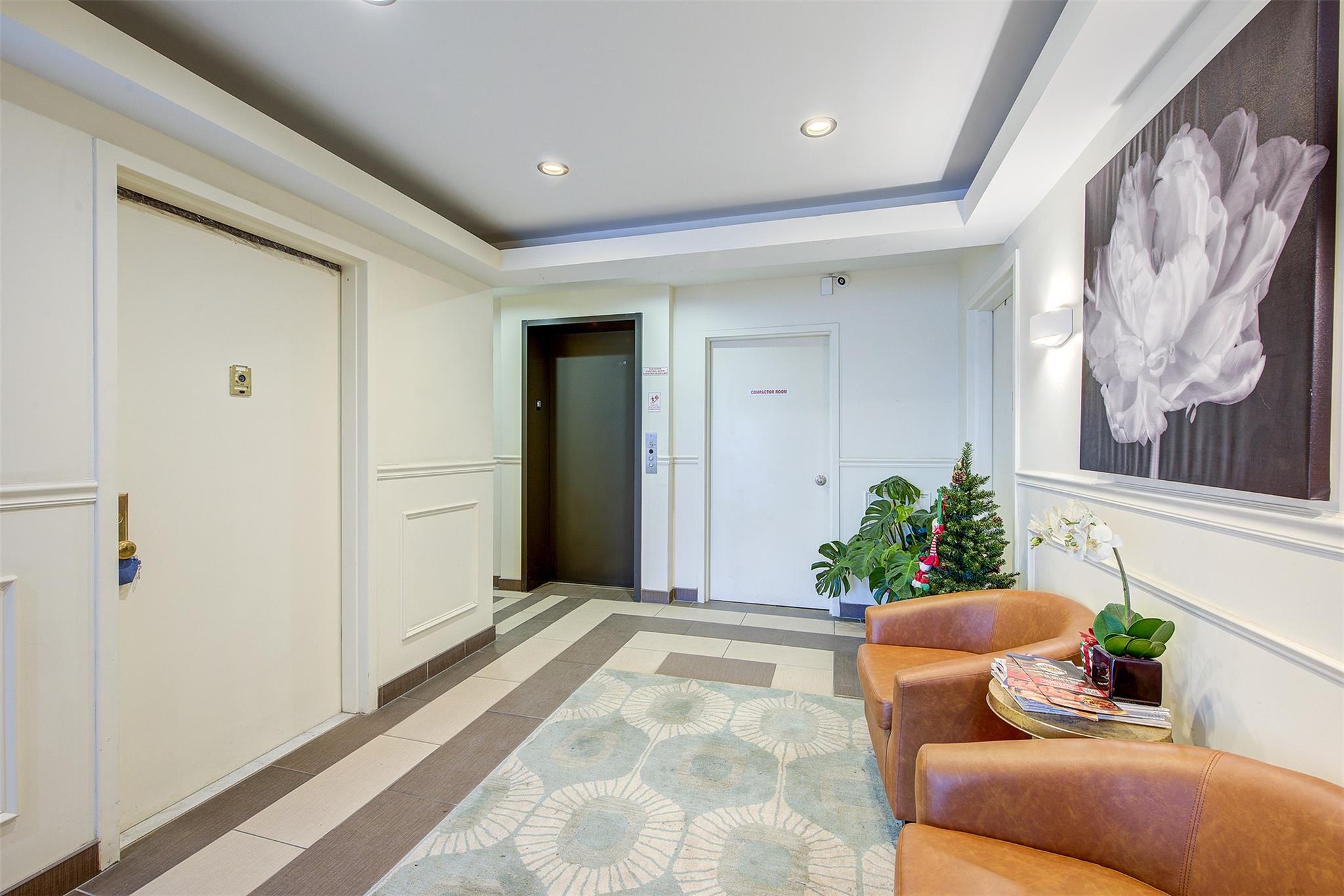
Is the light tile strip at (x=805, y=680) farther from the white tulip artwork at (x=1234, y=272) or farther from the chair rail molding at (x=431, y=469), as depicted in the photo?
the chair rail molding at (x=431, y=469)

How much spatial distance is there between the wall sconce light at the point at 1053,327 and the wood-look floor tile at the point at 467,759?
2668 mm

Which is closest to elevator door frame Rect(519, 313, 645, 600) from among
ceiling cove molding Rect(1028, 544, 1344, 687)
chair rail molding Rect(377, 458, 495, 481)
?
chair rail molding Rect(377, 458, 495, 481)

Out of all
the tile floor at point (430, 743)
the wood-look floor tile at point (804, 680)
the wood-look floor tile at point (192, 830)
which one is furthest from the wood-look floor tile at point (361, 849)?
the wood-look floor tile at point (804, 680)

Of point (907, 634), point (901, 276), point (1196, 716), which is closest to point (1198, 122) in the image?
point (1196, 716)

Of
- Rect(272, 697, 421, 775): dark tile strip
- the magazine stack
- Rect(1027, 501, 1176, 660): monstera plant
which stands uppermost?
Rect(1027, 501, 1176, 660): monstera plant

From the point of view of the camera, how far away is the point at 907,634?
2.23m

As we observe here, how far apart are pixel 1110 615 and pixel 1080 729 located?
323 mm

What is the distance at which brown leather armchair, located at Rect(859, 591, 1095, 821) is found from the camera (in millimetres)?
1567

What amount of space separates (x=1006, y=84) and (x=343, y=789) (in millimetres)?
3493

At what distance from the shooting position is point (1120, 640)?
51.8 inches

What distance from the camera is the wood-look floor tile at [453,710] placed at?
2422mm

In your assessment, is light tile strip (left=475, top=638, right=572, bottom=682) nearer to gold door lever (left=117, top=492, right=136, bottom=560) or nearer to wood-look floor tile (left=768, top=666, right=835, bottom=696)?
wood-look floor tile (left=768, top=666, right=835, bottom=696)

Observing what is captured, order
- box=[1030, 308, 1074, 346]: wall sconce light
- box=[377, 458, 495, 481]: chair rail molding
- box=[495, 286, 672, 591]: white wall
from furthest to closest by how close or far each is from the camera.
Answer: box=[495, 286, 672, 591]: white wall
box=[377, 458, 495, 481]: chair rail molding
box=[1030, 308, 1074, 346]: wall sconce light

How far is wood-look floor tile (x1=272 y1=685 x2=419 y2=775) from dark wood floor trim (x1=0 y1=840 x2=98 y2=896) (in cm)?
61
